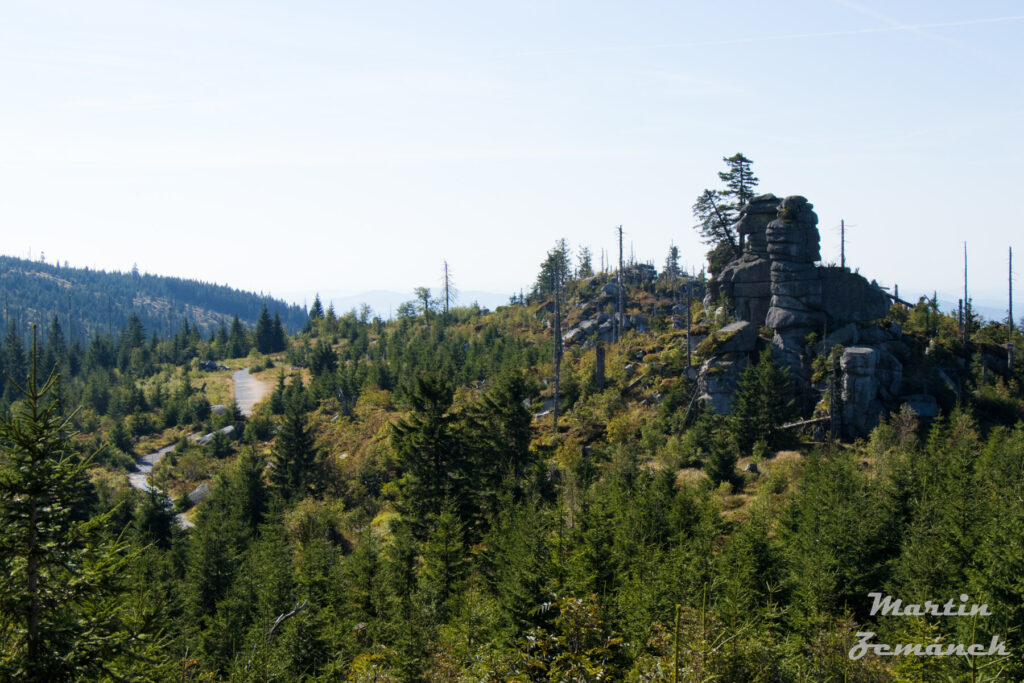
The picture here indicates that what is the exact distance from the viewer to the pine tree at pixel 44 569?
971cm

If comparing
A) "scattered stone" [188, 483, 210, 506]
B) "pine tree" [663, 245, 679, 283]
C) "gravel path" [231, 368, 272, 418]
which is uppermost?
"pine tree" [663, 245, 679, 283]

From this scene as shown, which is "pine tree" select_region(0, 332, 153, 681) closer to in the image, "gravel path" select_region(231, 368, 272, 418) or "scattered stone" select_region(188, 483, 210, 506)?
"scattered stone" select_region(188, 483, 210, 506)

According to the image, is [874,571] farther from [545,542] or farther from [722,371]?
[722,371]

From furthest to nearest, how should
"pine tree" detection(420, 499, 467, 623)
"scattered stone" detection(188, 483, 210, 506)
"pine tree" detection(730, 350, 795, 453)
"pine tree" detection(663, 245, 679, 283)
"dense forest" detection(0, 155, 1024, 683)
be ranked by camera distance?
"pine tree" detection(663, 245, 679, 283)
"scattered stone" detection(188, 483, 210, 506)
"pine tree" detection(730, 350, 795, 453)
"pine tree" detection(420, 499, 467, 623)
"dense forest" detection(0, 155, 1024, 683)

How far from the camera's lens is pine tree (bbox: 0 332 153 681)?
9.71m

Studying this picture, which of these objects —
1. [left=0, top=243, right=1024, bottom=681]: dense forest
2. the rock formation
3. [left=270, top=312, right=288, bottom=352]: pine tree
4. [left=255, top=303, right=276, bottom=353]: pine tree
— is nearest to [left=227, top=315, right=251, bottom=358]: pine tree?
[left=255, top=303, right=276, bottom=353]: pine tree

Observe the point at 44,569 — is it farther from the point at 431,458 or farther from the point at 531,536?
the point at 431,458

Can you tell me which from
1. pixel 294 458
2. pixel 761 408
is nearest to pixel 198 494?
pixel 294 458

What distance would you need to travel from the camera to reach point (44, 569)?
10258 millimetres

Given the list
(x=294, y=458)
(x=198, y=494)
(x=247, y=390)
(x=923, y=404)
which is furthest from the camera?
(x=247, y=390)

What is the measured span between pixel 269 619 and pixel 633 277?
7047 centimetres

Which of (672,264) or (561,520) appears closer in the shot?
(561,520)

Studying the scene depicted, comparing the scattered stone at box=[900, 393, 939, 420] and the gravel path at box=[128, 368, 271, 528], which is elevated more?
the scattered stone at box=[900, 393, 939, 420]

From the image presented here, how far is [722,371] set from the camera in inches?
1874
